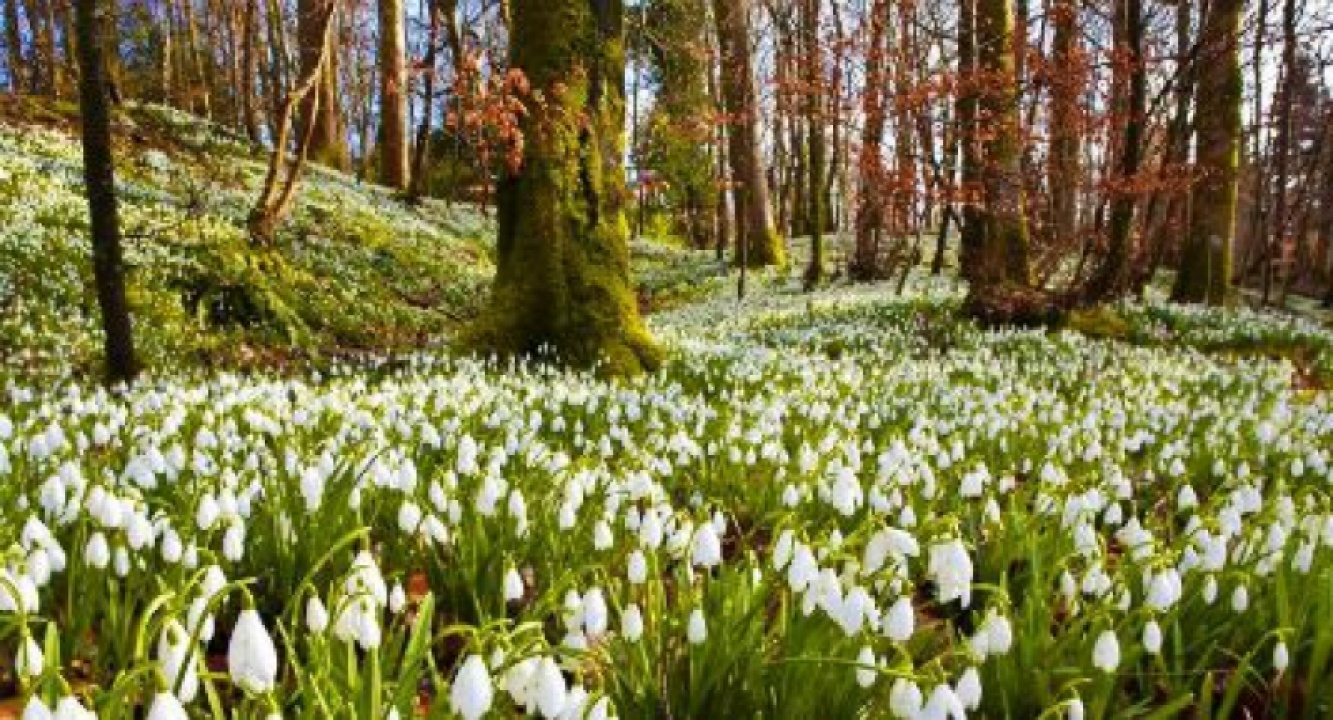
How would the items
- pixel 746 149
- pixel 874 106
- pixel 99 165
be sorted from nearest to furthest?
pixel 99 165 → pixel 874 106 → pixel 746 149

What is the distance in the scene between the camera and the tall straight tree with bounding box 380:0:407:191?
23469 millimetres

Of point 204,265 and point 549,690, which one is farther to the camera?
point 204,265

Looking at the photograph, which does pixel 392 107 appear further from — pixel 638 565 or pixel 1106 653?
pixel 1106 653

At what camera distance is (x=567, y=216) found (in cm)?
936

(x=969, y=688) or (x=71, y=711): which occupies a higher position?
(x=71, y=711)

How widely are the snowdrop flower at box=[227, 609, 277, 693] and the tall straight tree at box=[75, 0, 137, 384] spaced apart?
19.4ft

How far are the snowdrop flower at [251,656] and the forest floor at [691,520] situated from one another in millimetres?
123

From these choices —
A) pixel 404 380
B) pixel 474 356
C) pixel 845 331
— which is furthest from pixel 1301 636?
pixel 845 331

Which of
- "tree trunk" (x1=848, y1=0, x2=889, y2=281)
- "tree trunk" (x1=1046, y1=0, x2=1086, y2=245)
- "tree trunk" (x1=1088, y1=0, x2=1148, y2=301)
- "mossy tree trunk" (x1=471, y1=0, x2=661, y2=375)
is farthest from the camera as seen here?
"tree trunk" (x1=848, y1=0, x2=889, y2=281)

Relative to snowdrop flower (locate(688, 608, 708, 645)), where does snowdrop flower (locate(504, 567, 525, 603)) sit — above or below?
above

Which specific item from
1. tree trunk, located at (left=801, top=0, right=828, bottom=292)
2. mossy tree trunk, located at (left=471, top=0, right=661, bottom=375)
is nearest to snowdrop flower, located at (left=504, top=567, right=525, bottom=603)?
mossy tree trunk, located at (left=471, top=0, right=661, bottom=375)

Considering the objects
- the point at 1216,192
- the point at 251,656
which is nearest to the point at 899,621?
the point at 251,656

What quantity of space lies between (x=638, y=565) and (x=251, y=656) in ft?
3.79

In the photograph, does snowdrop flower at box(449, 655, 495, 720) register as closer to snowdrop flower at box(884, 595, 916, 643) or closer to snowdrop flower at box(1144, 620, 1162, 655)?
snowdrop flower at box(884, 595, 916, 643)
